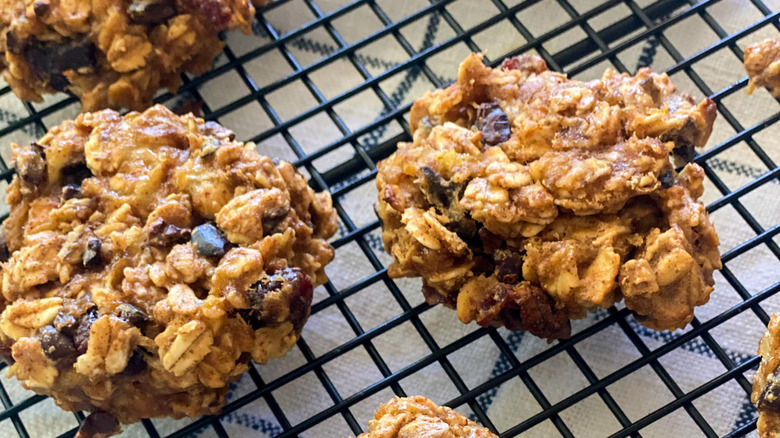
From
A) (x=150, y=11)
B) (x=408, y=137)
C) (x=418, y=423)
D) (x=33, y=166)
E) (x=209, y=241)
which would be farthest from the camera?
(x=408, y=137)

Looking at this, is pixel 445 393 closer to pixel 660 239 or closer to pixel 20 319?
pixel 660 239

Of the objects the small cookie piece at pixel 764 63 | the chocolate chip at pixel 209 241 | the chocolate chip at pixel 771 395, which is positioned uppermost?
the chocolate chip at pixel 209 241

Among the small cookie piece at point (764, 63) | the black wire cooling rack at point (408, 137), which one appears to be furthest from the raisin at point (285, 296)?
the small cookie piece at point (764, 63)

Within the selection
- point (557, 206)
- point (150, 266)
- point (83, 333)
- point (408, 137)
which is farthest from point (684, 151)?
point (83, 333)

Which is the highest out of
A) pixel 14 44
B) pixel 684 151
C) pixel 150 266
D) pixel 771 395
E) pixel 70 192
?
pixel 14 44

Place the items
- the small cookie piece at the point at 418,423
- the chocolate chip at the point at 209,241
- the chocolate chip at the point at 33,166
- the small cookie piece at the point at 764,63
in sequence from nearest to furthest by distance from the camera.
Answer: the small cookie piece at the point at 418,423 → the chocolate chip at the point at 209,241 → the chocolate chip at the point at 33,166 → the small cookie piece at the point at 764,63

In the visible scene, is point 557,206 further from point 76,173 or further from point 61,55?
point 61,55

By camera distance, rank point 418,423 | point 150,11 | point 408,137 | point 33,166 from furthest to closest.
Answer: point 408,137
point 150,11
point 33,166
point 418,423

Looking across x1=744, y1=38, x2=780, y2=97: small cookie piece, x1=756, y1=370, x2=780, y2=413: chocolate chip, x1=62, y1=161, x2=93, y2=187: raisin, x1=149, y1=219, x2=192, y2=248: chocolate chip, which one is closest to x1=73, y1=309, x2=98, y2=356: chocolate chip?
x1=149, y1=219, x2=192, y2=248: chocolate chip

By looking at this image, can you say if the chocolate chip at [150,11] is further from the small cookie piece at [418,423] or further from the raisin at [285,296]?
A: the small cookie piece at [418,423]
